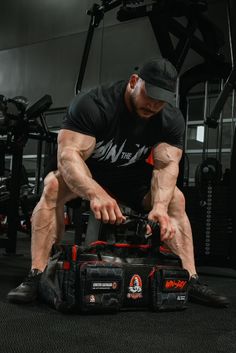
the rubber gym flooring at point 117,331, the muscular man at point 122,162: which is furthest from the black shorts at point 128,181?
the rubber gym flooring at point 117,331

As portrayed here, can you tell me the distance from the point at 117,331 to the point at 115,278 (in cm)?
24

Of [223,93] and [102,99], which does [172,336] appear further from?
[223,93]

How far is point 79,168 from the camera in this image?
74.2 inches

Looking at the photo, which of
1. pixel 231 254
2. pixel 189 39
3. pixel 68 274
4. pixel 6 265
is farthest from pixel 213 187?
pixel 68 274

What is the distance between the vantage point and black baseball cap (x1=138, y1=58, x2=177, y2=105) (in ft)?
5.96

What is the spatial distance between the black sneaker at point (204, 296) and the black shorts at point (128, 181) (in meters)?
0.46

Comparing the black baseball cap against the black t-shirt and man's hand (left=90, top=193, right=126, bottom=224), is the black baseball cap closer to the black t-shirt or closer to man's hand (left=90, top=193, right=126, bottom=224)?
the black t-shirt

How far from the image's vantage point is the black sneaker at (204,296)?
193 cm

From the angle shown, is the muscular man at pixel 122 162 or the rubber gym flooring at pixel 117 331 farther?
the muscular man at pixel 122 162

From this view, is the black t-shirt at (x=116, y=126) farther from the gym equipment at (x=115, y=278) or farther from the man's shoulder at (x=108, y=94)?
the gym equipment at (x=115, y=278)

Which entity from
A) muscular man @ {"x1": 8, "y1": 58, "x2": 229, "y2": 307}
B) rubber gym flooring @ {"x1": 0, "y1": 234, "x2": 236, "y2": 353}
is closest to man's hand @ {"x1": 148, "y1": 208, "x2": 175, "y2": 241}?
muscular man @ {"x1": 8, "y1": 58, "x2": 229, "y2": 307}

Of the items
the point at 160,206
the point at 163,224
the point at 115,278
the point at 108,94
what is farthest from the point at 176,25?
the point at 115,278

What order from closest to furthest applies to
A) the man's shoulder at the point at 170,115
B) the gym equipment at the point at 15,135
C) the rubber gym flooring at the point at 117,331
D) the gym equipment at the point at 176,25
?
1. the rubber gym flooring at the point at 117,331
2. the man's shoulder at the point at 170,115
3. the gym equipment at the point at 176,25
4. the gym equipment at the point at 15,135

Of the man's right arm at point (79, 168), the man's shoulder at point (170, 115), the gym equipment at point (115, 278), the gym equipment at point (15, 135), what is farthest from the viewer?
the gym equipment at point (15, 135)
